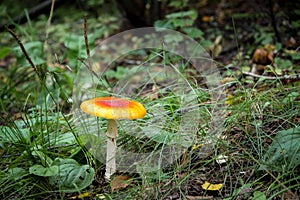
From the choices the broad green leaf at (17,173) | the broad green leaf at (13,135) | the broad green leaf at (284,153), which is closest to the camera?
the broad green leaf at (284,153)

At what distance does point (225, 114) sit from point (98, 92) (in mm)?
683

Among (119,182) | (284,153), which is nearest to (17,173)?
(119,182)

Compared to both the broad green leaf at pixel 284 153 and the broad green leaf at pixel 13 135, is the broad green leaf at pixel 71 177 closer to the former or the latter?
the broad green leaf at pixel 13 135

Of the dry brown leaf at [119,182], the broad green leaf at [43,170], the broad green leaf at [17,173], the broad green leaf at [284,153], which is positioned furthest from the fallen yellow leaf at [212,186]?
the broad green leaf at [17,173]

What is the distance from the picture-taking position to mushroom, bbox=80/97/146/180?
145 cm

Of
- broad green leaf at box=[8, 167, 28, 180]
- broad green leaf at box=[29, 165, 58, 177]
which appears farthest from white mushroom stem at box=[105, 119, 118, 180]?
broad green leaf at box=[8, 167, 28, 180]

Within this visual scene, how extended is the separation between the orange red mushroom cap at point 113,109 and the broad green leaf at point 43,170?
25 cm

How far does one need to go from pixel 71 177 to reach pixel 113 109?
12.3 inches

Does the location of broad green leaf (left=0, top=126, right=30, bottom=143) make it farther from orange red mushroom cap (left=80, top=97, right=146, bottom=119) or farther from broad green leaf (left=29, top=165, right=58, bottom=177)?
orange red mushroom cap (left=80, top=97, right=146, bottom=119)

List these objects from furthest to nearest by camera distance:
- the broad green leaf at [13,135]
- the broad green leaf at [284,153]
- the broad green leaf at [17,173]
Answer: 1. the broad green leaf at [13,135]
2. the broad green leaf at [17,173]
3. the broad green leaf at [284,153]

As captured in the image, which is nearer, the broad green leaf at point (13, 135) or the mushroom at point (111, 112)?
the mushroom at point (111, 112)

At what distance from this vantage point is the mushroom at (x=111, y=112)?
1453 millimetres

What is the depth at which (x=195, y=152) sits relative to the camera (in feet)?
5.63

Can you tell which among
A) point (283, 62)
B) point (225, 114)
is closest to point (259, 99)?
point (225, 114)
